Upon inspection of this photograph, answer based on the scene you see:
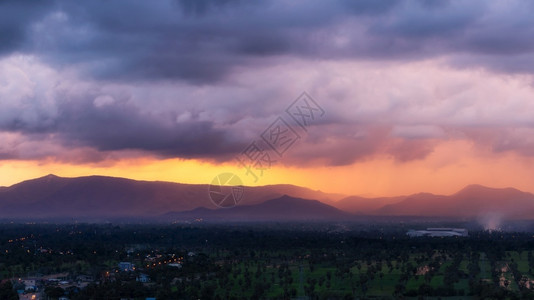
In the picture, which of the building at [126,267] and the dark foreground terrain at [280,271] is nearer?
the dark foreground terrain at [280,271]

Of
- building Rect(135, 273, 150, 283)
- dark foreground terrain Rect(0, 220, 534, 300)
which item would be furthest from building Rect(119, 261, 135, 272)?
building Rect(135, 273, 150, 283)

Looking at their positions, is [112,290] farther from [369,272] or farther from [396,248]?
[396,248]

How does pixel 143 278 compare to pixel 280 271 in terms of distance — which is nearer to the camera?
pixel 143 278

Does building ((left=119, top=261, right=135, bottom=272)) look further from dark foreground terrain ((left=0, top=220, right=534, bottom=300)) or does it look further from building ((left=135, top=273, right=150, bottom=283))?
building ((left=135, top=273, right=150, bottom=283))

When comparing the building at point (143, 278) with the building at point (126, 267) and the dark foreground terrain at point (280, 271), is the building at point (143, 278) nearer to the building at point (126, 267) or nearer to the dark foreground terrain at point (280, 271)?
the dark foreground terrain at point (280, 271)

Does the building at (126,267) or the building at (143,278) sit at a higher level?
the building at (126,267)

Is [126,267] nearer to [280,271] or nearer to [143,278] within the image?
[143,278]

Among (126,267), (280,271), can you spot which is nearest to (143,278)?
(126,267)

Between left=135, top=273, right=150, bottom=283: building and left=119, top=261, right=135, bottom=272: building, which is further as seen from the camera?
left=119, top=261, right=135, bottom=272: building

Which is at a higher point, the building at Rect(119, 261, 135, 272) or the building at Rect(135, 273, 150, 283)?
the building at Rect(119, 261, 135, 272)

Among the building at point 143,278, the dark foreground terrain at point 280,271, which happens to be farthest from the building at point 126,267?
the building at point 143,278

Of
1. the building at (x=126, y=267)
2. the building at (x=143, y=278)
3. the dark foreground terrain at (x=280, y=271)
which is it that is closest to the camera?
the dark foreground terrain at (x=280, y=271)
